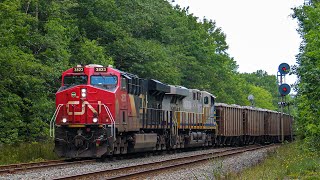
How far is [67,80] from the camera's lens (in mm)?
20609

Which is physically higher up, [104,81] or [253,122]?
[104,81]

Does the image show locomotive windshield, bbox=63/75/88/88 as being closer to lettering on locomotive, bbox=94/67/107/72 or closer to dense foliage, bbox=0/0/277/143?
lettering on locomotive, bbox=94/67/107/72

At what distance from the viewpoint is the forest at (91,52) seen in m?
22.5

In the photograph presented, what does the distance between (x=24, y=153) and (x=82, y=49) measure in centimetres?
1381

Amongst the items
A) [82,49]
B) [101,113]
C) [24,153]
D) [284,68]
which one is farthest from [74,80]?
[82,49]

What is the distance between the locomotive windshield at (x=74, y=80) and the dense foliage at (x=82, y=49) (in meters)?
3.32

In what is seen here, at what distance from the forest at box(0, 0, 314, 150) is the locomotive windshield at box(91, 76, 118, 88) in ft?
14.5

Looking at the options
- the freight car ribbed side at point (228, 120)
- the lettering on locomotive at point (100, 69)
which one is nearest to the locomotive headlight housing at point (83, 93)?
the lettering on locomotive at point (100, 69)

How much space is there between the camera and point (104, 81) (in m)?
20.3

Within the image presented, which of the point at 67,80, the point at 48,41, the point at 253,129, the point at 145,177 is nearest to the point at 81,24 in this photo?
the point at 48,41

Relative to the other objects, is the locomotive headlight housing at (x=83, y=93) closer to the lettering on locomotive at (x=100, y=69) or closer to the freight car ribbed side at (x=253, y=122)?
the lettering on locomotive at (x=100, y=69)

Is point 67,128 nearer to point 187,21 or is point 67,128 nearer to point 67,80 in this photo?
point 67,80

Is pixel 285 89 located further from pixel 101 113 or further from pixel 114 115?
pixel 101 113

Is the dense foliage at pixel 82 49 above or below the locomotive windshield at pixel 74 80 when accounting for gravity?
above
